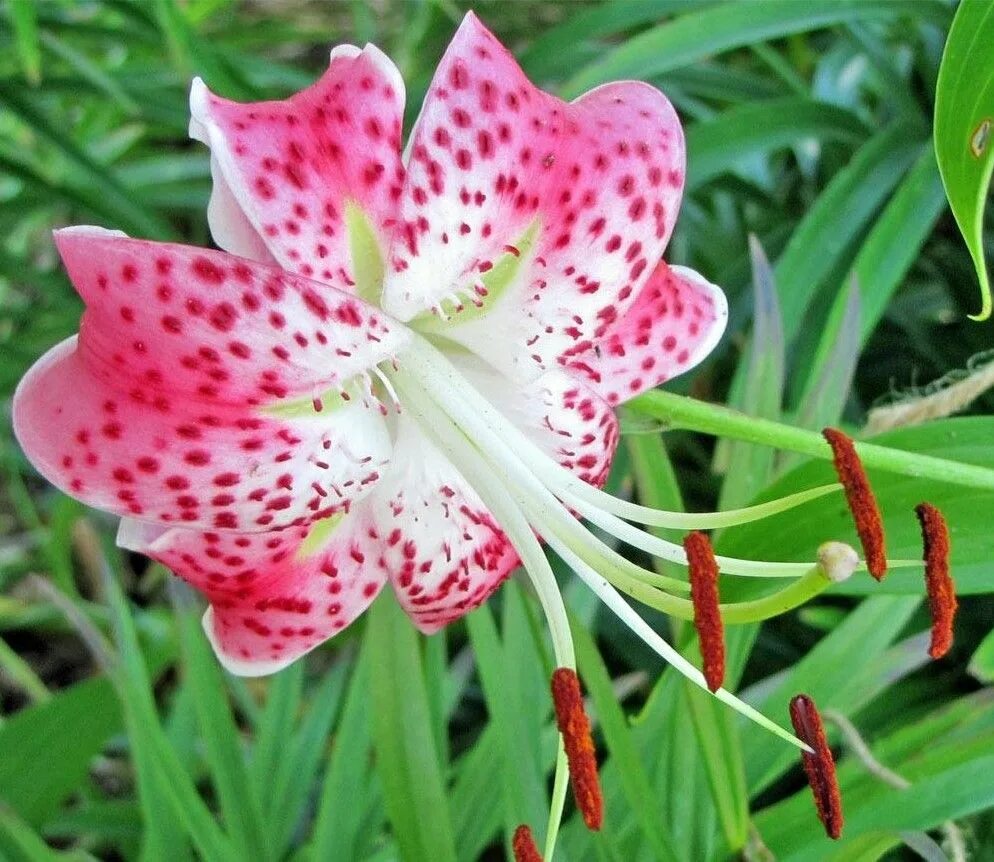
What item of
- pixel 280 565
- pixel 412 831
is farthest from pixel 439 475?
pixel 412 831

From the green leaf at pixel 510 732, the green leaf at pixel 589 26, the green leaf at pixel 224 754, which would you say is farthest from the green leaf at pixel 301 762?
the green leaf at pixel 589 26

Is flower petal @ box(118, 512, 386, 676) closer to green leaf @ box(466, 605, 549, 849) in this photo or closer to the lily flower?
the lily flower

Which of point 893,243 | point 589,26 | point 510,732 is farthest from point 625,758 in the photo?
point 589,26

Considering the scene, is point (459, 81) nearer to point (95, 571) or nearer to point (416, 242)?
point (416, 242)

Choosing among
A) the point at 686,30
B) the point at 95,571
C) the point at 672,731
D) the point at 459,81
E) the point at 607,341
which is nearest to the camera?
the point at 459,81

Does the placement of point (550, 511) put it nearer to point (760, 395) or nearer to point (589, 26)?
point (760, 395)
